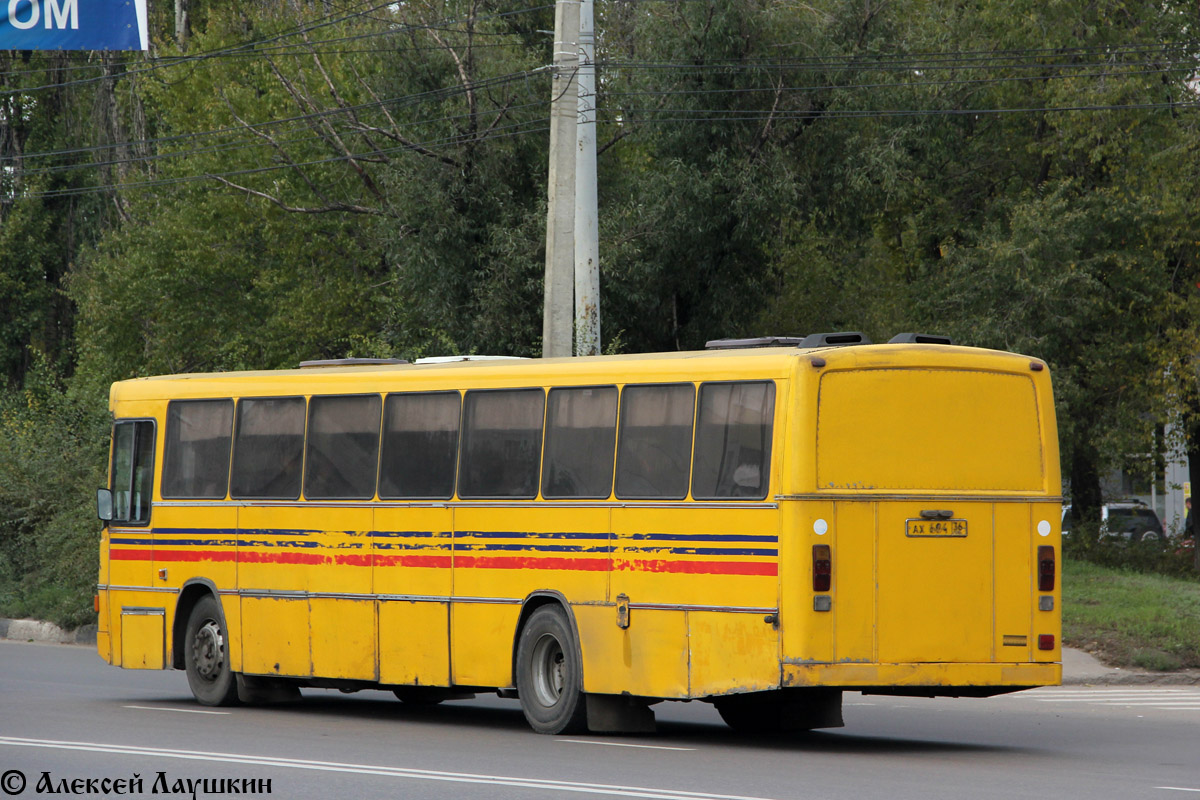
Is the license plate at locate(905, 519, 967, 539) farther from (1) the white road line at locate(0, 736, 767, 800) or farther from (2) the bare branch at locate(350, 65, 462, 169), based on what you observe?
(2) the bare branch at locate(350, 65, 462, 169)

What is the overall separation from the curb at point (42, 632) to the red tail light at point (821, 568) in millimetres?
15105

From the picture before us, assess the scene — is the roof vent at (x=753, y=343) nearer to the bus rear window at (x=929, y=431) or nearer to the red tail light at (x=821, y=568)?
the bus rear window at (x=929, y=431)

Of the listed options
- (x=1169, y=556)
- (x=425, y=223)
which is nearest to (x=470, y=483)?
(x=425, y=223)

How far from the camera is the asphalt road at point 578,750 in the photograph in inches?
383

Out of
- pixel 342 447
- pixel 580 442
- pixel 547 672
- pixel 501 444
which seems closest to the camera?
pixel 580 442

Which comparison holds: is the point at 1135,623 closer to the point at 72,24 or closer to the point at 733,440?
the point at 733,440

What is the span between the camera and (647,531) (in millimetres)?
12461

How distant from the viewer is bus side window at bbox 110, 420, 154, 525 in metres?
16.4

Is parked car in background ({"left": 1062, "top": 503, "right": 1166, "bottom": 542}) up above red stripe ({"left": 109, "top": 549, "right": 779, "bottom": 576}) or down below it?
above

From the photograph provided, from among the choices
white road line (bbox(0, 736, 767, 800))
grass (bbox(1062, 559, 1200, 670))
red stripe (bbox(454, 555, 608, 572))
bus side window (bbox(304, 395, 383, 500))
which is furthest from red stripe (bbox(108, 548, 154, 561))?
grass (bbox(1062, 559, 1200, 670))

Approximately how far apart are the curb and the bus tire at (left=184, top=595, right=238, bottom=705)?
28.6 ft

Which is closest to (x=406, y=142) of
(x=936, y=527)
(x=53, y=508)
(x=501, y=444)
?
(x=53, y=508)

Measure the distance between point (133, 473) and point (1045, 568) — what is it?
8767mm

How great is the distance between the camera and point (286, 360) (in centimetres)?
3781
